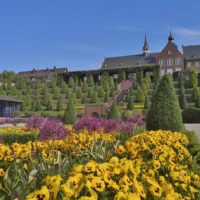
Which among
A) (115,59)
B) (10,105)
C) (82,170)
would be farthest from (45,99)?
(82,170)

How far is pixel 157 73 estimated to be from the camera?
6600 centimetres

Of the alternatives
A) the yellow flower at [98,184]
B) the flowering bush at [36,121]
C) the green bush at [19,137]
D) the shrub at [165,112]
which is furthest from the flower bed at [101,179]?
the flowering bush at [36,121]

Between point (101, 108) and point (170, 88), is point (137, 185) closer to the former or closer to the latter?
point (170, 88)

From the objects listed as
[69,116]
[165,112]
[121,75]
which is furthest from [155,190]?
[121,75]

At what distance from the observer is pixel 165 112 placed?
12773mm

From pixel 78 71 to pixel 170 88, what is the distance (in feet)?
208

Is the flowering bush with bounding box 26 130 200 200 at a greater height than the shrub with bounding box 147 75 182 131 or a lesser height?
lesser

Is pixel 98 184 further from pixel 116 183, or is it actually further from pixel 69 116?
pixel 69 116

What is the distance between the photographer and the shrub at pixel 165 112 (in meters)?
12.6

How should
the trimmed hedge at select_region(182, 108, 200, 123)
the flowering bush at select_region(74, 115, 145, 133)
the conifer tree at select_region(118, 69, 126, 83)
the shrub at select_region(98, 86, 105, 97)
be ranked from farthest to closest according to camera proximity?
1. the conifer tree at select_region(118, 69, 126, 83)
2. the shrub at select_region(98, 86, 105, 97)
3. the trimmed hedge at select_region(182, 108, 200, 123)
4. the flowering bush at select_region(74, 115, 145, 133)

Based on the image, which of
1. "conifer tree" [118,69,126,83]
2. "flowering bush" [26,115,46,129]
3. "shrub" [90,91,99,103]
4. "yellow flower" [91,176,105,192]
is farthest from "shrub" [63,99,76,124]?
"conifer tree" [118,69,126,83]

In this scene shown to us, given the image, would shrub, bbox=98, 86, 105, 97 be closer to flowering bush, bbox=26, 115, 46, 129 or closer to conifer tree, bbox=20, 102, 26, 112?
conifer tree, bbox=20, 102, 26, 112

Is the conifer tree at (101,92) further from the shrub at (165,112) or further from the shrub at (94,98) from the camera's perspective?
the shrub at (165,112)

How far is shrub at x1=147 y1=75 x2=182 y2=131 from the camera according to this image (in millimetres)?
12625
